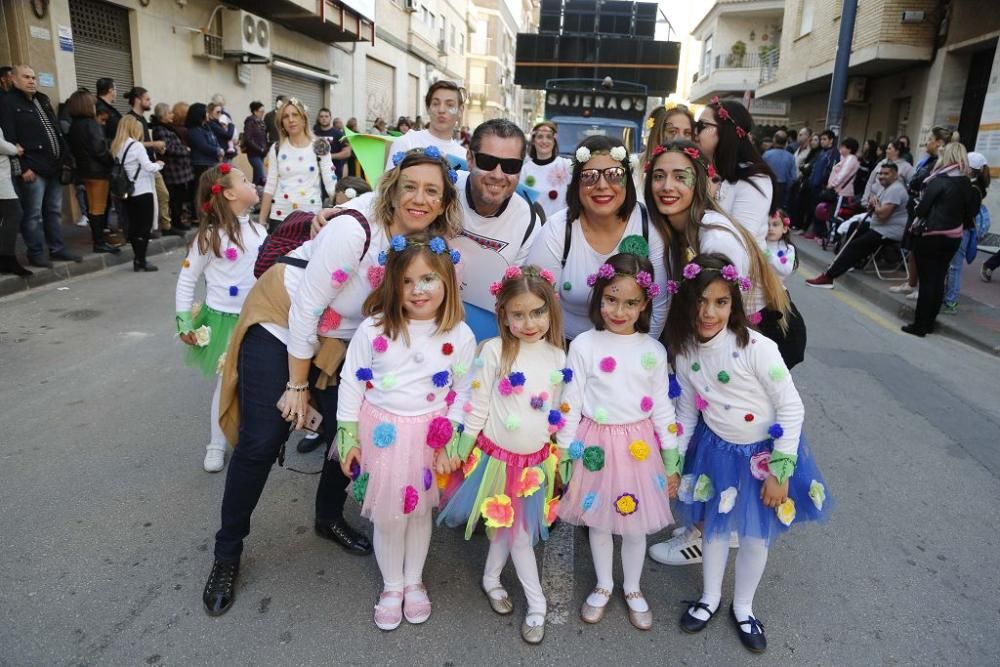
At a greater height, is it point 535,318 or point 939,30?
point 939,30

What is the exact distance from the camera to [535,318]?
8.17ft

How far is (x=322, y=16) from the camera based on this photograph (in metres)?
16.3

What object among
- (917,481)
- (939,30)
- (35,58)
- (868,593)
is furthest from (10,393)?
(939,30)

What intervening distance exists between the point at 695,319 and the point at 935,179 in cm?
620

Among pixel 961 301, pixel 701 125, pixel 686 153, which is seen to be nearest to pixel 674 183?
pixel 686 153

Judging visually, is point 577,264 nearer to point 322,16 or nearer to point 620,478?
point 620,478

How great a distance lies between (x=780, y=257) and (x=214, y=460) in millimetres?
3118

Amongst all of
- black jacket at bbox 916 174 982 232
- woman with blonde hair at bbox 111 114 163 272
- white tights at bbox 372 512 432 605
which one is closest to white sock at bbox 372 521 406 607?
white tights at bbox 372 512 432 605

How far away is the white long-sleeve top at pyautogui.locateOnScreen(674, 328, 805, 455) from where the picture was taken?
2.43m

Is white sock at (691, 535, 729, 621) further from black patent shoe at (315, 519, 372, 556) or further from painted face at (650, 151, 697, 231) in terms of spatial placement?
black patent shoe at (315, 519, 372, 556)

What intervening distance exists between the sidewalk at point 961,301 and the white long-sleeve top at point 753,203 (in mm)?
4849

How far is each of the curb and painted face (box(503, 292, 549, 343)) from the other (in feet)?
21.3

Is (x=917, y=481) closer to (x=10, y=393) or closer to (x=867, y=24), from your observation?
(x=10, y=393)

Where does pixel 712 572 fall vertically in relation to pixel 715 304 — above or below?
below
